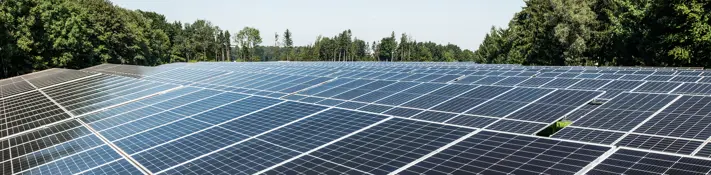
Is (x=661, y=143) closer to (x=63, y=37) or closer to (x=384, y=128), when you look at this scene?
(x=384, y=128)

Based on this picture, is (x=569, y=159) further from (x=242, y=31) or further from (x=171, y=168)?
(x=242, y=31)

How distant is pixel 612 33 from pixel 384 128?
45.4 m

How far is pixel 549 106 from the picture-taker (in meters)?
14.9

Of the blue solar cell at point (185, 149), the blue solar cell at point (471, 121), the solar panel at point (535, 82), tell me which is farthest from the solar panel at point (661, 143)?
the blue solar cell at point (185, 149)

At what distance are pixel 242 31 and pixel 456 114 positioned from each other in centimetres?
16251

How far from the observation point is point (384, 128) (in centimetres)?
1282

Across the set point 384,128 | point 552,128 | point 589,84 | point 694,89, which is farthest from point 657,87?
point 384,128

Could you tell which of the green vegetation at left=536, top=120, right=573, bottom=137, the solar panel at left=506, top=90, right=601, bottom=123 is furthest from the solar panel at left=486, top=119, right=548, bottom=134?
the solar panel at left=506, top=90, right=601, bottom=123

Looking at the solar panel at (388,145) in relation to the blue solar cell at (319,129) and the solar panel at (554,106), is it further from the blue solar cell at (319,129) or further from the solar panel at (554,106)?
the solar panel at (554,106)

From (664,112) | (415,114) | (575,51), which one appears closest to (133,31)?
(575,51)

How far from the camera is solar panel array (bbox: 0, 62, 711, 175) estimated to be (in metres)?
9.47

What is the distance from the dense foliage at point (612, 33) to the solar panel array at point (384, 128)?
728 inches

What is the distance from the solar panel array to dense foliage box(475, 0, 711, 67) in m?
18.5

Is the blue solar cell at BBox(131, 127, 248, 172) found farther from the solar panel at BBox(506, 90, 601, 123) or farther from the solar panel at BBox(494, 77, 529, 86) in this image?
the solar panel at BBox(494, 77, 529, 86)
